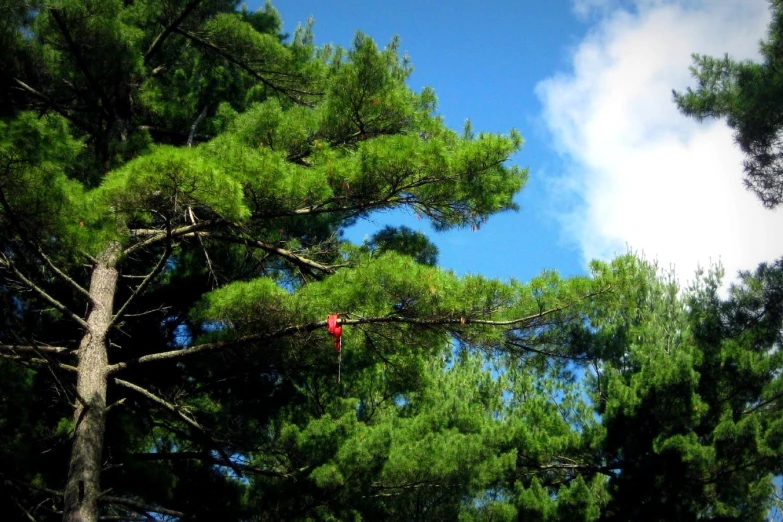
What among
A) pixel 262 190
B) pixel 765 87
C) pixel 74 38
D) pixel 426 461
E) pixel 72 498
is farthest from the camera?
pixel 765 87

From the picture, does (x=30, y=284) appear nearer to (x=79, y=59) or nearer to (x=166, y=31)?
(x=79, y=59)

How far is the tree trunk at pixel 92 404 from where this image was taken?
17.9 ft

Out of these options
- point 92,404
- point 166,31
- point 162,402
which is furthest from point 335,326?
point 166,31

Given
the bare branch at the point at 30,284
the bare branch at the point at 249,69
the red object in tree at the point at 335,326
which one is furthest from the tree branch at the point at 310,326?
the bare branch at the point at 249,69

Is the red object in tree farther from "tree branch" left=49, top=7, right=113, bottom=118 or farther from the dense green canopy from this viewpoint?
"tree branch" left=49, top=7, right=113, bottom=118

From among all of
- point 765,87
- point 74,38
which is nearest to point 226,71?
point 74,38

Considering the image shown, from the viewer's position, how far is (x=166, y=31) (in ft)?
27.4

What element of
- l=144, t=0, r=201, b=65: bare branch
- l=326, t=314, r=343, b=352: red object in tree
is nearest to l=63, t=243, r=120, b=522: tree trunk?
l=326, t=314, r=343, b=352: red object in tree

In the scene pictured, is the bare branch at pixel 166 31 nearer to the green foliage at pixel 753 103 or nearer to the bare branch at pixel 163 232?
the bare branch at pixel 163 232

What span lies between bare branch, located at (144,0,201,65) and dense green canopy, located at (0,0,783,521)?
73mm

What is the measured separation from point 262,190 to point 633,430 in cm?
531

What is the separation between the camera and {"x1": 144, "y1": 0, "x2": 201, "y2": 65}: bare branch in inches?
318

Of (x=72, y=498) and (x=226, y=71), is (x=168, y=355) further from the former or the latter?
(x=226, y=71)

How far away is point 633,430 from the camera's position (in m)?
8.82
